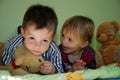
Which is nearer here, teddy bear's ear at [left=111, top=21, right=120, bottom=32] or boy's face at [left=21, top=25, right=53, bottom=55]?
boy's face at [left=21, top=25, right=53, bottom=55]

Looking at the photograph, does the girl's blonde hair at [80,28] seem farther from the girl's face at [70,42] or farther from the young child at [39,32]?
the young child at [39,32]

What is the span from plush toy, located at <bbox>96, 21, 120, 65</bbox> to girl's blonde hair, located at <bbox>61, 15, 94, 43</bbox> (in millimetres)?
194

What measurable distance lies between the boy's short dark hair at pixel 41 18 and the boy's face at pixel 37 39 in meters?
0.02

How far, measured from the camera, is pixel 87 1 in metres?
1.72

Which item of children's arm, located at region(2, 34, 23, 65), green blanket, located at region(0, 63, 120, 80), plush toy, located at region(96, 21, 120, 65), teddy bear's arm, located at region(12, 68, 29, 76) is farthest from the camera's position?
plush toy, located at region(96, 21, 120, 65)

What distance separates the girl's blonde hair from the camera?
1.26 m

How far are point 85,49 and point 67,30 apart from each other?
176 millimetres

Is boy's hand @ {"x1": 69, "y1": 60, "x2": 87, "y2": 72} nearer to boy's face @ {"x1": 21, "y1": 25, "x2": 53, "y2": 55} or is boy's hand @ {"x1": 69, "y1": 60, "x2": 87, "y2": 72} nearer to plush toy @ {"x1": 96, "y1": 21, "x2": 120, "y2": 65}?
boy's face @ {"x1": 21, "y1": 25, "x2": 53, "y2": 55}

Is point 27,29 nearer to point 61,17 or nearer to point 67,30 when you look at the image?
point 67,30

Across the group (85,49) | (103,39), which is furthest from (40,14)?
(103,39)

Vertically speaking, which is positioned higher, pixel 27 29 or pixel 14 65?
pixel 27 29

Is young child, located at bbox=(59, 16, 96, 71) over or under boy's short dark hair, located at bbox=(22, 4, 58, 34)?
under

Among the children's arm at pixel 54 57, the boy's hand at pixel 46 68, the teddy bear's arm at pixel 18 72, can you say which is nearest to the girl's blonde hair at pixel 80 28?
the children's arm at pixel 54 57

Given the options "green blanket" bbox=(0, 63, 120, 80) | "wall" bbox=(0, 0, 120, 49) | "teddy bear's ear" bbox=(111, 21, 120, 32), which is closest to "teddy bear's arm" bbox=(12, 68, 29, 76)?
"green blanket" bbox=(0, 63, 120, 80)
